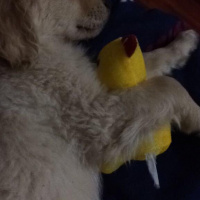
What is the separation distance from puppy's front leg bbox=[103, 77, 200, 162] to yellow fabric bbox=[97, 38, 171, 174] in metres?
0.03

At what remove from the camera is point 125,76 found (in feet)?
4.78

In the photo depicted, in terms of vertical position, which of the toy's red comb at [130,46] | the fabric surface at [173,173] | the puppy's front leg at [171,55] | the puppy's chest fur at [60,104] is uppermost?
the toy's red comb at [130,46]

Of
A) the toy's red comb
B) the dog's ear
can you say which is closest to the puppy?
the dog's ear

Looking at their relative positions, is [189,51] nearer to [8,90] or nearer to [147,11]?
[147,11]

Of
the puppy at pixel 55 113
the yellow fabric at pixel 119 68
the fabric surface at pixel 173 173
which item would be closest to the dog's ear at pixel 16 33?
the puppy at pixel 55 113

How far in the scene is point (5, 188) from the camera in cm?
131

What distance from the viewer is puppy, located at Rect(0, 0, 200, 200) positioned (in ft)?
4.46

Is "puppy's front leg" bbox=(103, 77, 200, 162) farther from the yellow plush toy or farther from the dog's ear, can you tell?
the dog's ear

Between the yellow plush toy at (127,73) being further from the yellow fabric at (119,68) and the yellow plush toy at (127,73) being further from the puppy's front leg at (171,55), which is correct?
the puppy's front leg at (171,55)

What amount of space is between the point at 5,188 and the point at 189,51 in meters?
0.92

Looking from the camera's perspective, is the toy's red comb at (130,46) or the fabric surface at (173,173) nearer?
the toy's red comb at (130,46)

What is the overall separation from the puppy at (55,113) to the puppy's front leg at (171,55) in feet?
0.65

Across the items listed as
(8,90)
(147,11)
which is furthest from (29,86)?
(147,11)

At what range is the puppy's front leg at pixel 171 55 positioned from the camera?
67.7 inches
